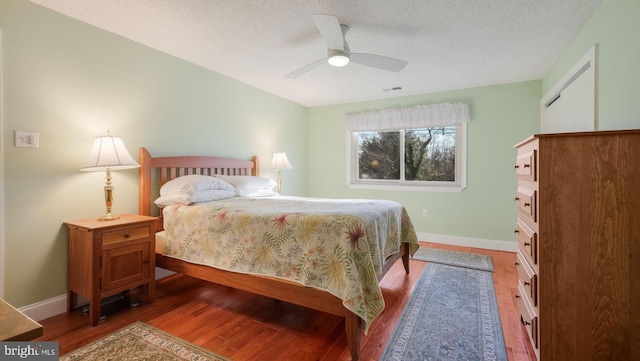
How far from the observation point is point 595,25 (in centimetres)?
218

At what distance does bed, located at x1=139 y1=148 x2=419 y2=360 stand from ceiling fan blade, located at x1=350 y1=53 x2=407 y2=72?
124 centimetres

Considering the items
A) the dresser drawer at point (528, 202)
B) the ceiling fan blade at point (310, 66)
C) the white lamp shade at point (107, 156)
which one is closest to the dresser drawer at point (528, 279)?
the dresser drawer at point (528, 202)

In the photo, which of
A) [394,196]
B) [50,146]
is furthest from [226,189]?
[394,196]

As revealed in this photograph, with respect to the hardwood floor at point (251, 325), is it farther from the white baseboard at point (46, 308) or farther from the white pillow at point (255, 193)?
the white pillow at point (255, 193)

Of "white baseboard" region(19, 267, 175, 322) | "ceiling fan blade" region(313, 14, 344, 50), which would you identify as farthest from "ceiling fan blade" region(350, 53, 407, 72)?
"white baseboard" region(19, 267, 175, 322)

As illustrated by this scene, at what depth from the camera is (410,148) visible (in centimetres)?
463

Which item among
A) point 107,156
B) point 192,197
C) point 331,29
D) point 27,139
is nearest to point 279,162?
point 192,197

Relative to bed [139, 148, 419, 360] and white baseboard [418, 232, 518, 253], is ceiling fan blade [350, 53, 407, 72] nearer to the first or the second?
bed [139, 148, 419, 360]

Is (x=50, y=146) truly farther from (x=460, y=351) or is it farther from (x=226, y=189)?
(x=460, y=351)

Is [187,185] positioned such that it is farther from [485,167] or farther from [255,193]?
[485,167]

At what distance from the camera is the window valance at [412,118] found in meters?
4.12

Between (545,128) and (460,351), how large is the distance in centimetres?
313

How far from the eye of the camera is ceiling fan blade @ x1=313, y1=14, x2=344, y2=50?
76.1 inches

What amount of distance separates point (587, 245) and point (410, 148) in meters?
3.37
